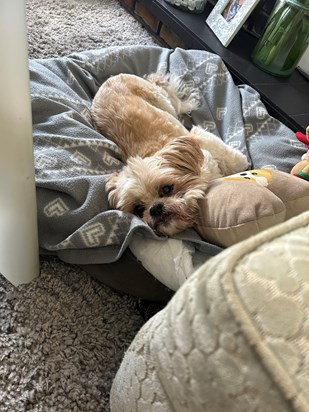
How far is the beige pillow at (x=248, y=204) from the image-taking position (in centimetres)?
108

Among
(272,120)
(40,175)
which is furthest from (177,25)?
(40,175)

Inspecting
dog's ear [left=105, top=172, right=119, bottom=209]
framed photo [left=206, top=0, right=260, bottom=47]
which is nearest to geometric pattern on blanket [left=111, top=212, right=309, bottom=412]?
dog's ear [left=105, top=172, right=119, bottom=209]

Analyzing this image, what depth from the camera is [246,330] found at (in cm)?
45

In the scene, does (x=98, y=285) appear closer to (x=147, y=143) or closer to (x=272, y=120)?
(x=147, y=143)

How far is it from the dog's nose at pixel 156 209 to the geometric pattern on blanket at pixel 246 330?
73cm

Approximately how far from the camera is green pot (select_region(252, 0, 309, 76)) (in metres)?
2.05

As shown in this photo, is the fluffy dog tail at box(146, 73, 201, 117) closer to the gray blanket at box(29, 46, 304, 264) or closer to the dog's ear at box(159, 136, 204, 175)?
the gray blanket at box(29, 46, 304, 264)

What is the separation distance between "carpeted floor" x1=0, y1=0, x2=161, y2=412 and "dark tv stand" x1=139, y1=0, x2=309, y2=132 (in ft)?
4.10

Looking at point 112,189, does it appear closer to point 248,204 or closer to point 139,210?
point 139,210

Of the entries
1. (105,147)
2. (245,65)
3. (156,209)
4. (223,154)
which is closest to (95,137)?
(105,147)

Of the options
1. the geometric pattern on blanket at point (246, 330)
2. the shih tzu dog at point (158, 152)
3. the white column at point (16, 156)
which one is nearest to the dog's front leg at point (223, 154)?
the shih tzu dog at point (158, 152)

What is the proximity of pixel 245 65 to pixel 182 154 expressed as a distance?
3.74 ft

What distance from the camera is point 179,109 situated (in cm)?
198

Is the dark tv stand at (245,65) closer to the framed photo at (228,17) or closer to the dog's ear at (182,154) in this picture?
the framed photo at (228,17)
